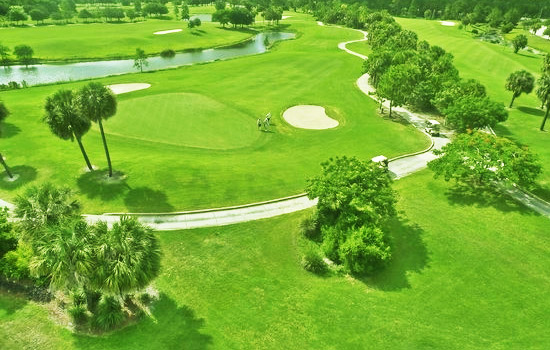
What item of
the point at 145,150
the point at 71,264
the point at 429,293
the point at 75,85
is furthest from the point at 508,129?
the point at 75,85

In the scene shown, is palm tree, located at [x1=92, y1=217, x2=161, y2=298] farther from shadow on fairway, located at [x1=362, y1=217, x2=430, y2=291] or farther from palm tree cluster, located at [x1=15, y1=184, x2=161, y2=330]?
shadow on fairway, located at [x1=362, y1=217, x2=430, y2=291]

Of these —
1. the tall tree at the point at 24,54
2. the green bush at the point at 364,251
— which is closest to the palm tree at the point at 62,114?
the green bush at the point at 364,251

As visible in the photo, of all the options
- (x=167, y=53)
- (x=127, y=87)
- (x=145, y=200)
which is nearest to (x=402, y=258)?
(x=145, y=200)

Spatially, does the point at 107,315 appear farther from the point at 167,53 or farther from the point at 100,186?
the point at 167,53

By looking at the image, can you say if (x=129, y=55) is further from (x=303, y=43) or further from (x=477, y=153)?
(x=477, y=153)

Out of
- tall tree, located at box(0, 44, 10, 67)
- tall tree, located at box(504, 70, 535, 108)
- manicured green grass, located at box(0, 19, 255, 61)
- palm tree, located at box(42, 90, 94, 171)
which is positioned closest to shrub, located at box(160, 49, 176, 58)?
manicured green grass, located at box(0, 19, 255, 61)
